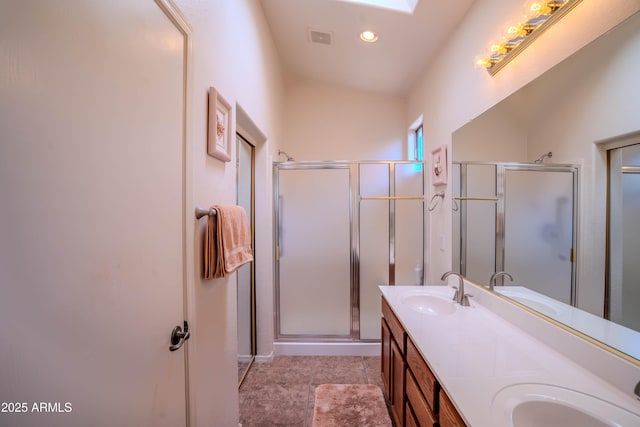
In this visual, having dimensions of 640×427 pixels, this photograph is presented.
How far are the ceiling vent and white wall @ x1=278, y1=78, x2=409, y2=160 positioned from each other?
31.5 inches

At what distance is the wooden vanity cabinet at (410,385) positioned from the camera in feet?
2.89

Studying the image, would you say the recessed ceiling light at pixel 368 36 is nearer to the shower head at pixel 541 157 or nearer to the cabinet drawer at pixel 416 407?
the shower head at pixel 541 157

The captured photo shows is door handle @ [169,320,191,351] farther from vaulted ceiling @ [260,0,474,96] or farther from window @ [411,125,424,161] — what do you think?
window @ [411,125,424,161]

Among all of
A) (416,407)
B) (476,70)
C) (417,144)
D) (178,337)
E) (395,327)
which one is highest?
(476,70)

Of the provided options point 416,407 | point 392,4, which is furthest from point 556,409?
point 392,4

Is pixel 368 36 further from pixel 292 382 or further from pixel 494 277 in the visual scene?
pixel 292 382

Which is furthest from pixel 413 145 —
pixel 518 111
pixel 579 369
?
pixel 579 369

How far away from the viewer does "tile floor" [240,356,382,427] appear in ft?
5.53

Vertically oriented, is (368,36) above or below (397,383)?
above

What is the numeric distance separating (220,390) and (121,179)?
1129mm

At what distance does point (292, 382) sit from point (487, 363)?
5.36 ft

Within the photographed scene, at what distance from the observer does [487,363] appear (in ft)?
3.01

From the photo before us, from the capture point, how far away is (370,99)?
2.99 metres

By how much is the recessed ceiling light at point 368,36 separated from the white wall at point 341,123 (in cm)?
96
